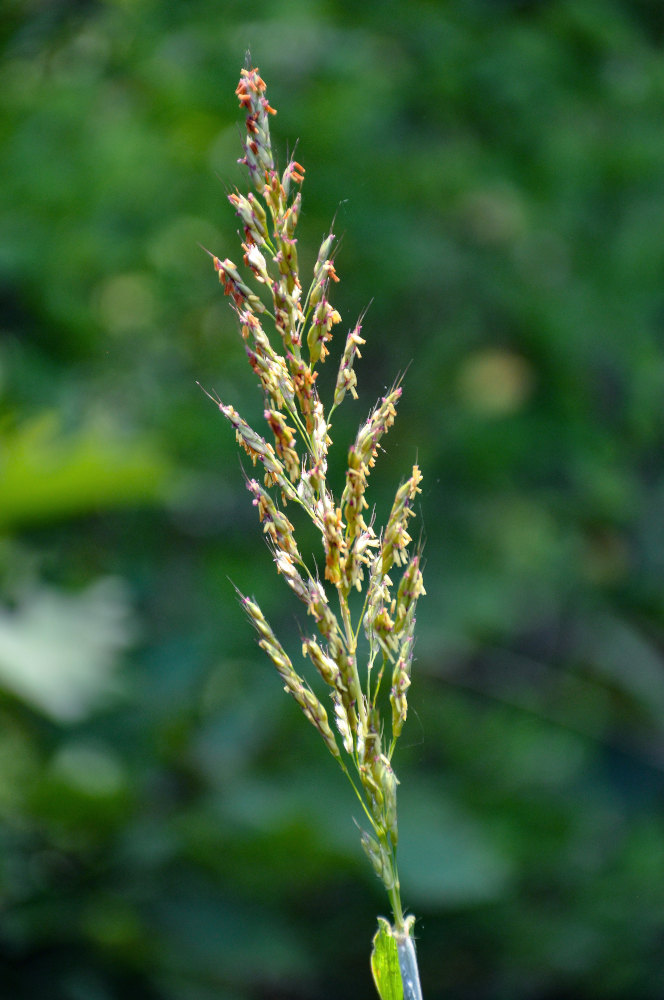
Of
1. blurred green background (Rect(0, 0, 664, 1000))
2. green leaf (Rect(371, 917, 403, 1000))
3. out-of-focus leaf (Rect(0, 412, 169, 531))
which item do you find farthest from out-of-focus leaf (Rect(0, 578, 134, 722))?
green leaf (Rect(371, 917, 403, 1000))

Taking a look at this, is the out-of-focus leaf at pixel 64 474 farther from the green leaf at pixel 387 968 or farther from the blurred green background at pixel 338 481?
the green leaf at pixel 387 968

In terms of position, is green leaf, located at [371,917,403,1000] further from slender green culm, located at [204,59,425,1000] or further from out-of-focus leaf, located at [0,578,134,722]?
out-of-focus leaf, located at [0,578,134,722]

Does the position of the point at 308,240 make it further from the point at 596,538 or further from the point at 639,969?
the point at 639,969

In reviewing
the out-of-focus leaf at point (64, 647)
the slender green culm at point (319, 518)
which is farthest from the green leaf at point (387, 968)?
the out-of-focus leaf at point (64, 647)

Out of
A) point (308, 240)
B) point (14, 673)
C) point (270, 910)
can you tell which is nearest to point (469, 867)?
point (270, 910)

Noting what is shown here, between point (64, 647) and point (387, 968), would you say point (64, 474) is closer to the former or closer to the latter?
point (64, 647)

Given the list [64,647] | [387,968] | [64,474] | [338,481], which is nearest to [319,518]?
[387,968]
